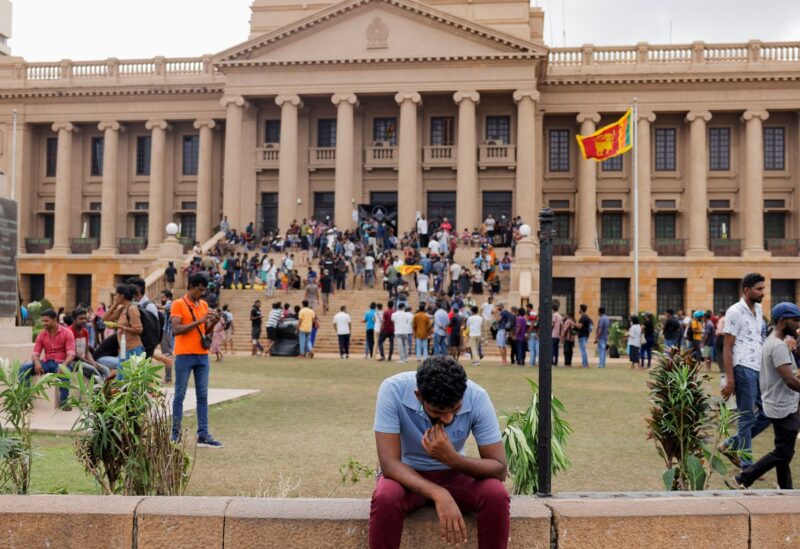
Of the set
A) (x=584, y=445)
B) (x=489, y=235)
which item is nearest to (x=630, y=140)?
(x=489, y=235)

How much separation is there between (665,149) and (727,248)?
21.1ft

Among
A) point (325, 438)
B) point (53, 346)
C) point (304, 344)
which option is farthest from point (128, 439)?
point (304, 344)

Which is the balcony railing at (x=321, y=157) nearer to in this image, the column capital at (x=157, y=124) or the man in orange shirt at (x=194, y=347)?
the column capital at (x=157, y=124)

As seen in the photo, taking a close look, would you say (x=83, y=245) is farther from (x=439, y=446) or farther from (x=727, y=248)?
(x=439, y=446)

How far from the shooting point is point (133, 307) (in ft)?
32.0

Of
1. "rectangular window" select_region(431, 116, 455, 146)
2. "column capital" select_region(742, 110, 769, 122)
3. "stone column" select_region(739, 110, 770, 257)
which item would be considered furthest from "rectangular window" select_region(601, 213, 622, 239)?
"rectangular window" select_region(431, 116, 455, 146)

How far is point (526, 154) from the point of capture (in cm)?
3891

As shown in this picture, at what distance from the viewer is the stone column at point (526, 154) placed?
3862 cm

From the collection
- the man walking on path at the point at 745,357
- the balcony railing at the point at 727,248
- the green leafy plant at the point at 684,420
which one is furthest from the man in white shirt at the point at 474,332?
the balcony railing at the point at 727,248

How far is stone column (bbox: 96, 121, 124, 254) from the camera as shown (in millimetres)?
43906

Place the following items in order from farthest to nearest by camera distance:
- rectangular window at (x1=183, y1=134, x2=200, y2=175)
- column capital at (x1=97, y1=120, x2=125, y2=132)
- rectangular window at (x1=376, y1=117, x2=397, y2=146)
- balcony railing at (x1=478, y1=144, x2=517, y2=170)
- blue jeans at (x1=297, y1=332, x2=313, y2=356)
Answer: rectangular window at (x1=183, y1=134, x2=200, y2=175)
column capital at (x1=97, y1=120, x2=125, y2=132)
rectangular window at (x1=376, y1=117, x2=397, y2=146)
balcony railing at (x1=478, y1=144, x2=517, y2=170)
blue jeans at (x1=297, y1=332, x2=313, y2=356)

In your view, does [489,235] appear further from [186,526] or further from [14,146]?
[186,526]

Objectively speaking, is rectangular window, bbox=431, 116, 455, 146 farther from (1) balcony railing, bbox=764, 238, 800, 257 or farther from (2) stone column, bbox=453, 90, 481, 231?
(1) balcony railing, bbox=764, 238, 800, 257

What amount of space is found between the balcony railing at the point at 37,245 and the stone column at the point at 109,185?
3413mm
